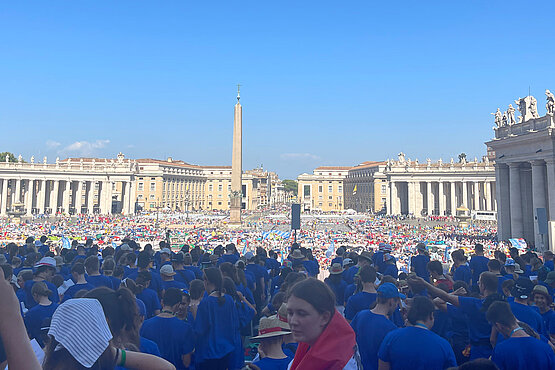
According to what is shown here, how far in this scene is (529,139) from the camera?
2742 centimetres

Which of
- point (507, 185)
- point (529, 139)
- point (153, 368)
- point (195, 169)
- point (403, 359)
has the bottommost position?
point (403, 359)

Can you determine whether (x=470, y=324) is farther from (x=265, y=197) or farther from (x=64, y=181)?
(x=265, y=197)

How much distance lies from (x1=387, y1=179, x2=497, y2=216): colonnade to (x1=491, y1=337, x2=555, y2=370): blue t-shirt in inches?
3268

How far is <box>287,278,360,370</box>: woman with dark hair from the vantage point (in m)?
2.61

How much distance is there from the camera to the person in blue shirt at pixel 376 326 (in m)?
4.82

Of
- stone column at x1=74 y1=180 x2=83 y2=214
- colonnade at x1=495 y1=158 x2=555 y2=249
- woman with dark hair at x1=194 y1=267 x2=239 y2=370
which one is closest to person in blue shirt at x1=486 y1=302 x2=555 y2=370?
woman with dark hair at x1=194 y1=267 x2=239 y2=370

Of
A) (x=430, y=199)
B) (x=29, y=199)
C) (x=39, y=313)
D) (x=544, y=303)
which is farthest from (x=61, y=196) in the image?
(x=544, y=303)

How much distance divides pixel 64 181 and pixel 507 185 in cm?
7706

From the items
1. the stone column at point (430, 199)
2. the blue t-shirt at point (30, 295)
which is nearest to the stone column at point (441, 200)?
the stone column at point (430, 199)

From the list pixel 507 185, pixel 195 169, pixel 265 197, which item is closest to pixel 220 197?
pixel 195 169

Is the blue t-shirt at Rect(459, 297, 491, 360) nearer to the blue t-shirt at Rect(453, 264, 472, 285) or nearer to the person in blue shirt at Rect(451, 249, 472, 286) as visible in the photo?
the person in blue shirt at Rect(451, 249, 472, 286)

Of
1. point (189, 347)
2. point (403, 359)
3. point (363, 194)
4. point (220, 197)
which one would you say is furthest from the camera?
point (220, 197)

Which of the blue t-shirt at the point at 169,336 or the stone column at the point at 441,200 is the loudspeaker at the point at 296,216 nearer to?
the blue t-shirt at the point at 169,336

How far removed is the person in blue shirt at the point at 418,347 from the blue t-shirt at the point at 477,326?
2.01 m
